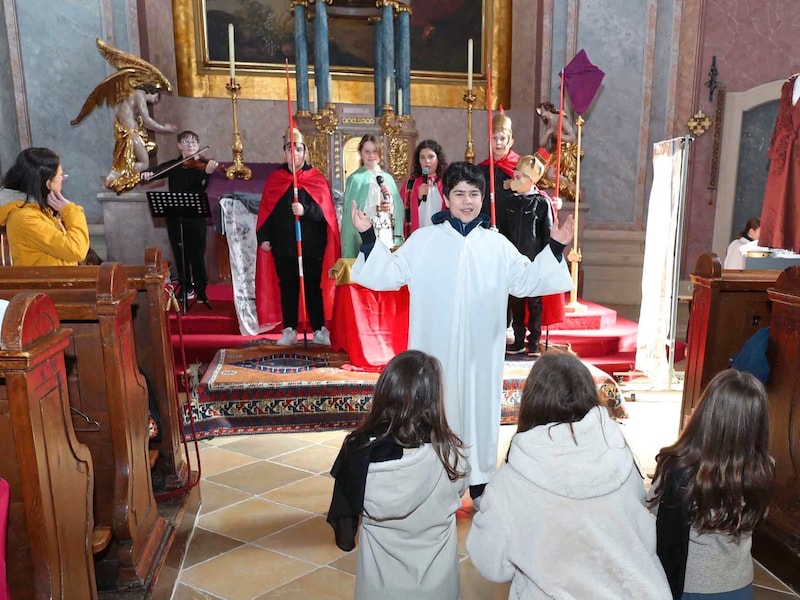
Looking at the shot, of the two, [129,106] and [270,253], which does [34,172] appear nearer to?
[270,253]

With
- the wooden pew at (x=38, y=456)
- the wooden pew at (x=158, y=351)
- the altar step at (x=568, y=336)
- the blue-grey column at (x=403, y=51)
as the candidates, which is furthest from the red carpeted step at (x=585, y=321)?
the wooden pew at (x=38, y=456)

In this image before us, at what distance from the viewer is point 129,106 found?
23.2ft

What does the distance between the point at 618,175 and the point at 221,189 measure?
16.6 feet

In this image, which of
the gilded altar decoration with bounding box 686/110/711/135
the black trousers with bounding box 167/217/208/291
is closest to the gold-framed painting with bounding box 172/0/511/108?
the gilded altar decoration with bounding box 686/110/711/135

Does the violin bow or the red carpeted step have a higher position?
the violin bow

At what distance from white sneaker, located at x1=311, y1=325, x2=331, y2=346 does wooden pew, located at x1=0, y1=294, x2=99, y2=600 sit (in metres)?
3.63

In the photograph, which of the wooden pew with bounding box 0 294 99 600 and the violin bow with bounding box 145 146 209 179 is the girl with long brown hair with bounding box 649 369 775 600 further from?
the violin bow with bounding box 145 146 209 179

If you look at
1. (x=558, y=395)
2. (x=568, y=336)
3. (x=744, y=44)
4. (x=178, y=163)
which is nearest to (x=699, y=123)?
(x=744, y=44)

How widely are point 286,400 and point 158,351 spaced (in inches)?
49.9

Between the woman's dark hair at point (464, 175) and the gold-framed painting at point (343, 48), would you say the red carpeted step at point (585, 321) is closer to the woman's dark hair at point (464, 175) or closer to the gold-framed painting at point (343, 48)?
the woman's dark hair at point (464, 175)

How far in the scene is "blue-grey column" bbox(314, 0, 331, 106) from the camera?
7418 millimetres

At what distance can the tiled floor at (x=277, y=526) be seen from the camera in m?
2.65

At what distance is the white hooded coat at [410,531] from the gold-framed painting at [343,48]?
7.02 metres

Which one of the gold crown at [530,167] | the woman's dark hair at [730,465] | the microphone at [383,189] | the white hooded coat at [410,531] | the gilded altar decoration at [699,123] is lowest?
the white hooded coat at [410,531]
